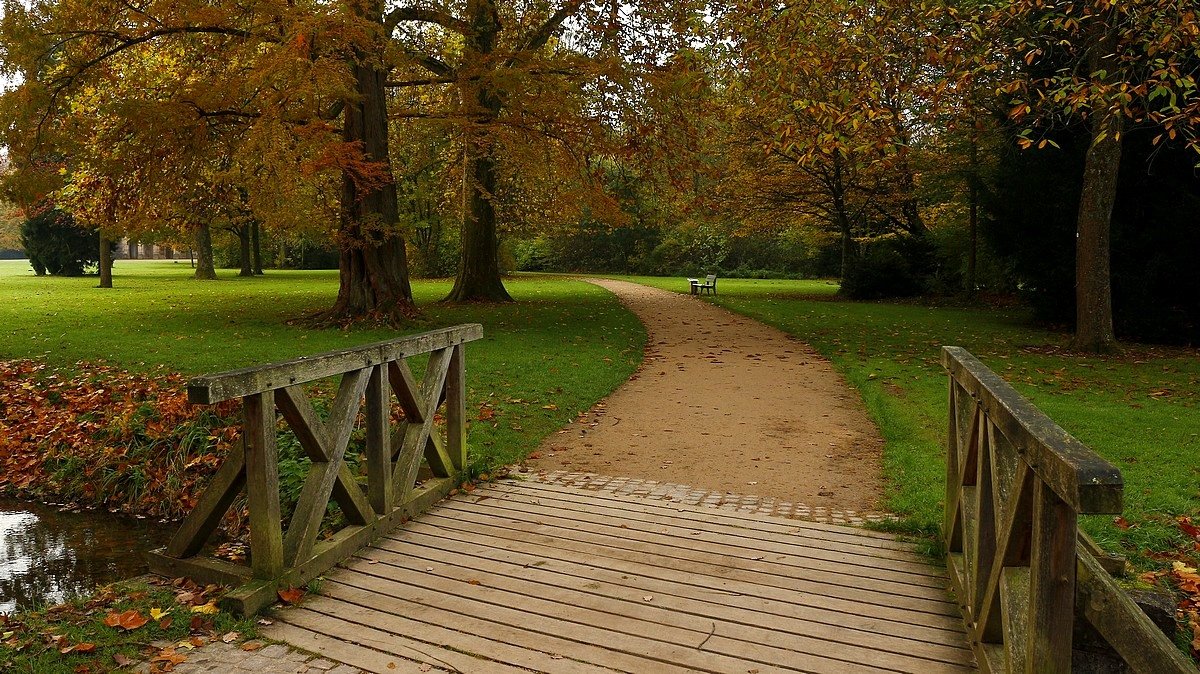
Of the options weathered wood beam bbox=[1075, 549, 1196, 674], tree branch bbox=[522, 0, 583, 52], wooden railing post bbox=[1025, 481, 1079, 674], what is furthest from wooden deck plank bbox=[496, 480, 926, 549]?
tree branch bbox=[522, 0, 583, 52]

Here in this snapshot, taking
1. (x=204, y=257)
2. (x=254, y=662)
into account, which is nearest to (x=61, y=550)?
(x=254, y=662)

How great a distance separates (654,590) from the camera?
4.59 meters

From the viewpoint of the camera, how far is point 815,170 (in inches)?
1145

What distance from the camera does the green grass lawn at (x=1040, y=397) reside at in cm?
617

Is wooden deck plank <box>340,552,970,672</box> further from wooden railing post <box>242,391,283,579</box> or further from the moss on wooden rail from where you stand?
the moss on wooden rail

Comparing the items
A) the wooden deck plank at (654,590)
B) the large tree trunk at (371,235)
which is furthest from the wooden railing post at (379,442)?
the large tree trunk at (371,235)

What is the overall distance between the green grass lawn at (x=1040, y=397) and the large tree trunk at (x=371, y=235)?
933 cm

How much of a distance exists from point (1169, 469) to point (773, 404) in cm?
443

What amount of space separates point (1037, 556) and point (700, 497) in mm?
4004

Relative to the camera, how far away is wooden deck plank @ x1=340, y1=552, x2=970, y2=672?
12.6 ft

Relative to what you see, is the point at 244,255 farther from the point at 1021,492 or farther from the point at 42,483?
the point at 1021,492

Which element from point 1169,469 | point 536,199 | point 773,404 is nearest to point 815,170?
point 536,199

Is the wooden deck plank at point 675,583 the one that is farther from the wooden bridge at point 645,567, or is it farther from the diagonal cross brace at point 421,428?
the diagonal cross brace at point 421,428

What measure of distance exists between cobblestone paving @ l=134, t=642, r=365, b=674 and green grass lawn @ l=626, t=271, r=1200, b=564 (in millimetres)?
4012
